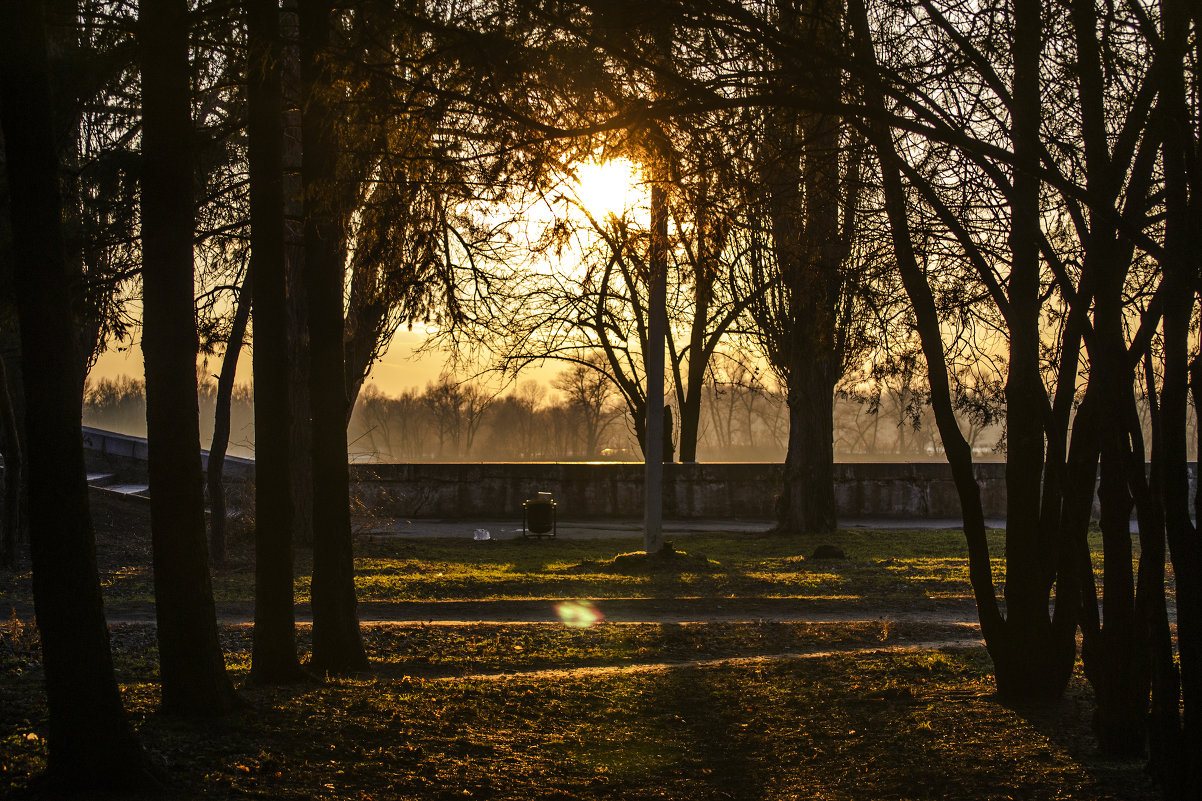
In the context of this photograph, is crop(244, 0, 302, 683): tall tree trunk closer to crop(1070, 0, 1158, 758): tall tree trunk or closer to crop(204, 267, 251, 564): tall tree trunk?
crop(1070, 0, 1158, 758): tall tree trunk

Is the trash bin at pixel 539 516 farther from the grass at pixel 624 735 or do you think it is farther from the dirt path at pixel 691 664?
the grass at pixel 624 735

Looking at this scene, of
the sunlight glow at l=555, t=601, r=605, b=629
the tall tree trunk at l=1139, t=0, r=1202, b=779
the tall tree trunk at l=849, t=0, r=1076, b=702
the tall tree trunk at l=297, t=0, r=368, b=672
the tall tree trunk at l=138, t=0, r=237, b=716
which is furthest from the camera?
the sunlight glow at l=555, t=601, r=605, b=629

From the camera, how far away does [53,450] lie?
404 cm

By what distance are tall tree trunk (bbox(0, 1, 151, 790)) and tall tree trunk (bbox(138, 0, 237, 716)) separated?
3.66 ft

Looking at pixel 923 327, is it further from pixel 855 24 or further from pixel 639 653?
pixel 639 653

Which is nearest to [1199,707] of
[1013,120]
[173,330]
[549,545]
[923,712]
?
[923,712]

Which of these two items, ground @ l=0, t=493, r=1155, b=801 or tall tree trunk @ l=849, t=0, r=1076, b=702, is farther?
tall tree trunk @ l=849, t=0, r=1076, b=702

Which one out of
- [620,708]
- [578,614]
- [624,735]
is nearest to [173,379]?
[624,735]

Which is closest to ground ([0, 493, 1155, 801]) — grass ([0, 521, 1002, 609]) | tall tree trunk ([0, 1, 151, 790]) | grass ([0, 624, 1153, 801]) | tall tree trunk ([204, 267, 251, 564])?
grass ([0, 624, 1153, 801])

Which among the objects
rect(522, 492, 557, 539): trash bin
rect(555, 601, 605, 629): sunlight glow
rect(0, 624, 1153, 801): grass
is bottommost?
rect(555, 601, 605, 629): sunlight glow

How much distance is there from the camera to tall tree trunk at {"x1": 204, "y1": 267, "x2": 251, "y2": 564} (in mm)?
13320

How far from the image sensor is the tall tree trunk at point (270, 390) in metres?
6.61

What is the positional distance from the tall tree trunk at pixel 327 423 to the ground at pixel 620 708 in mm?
435

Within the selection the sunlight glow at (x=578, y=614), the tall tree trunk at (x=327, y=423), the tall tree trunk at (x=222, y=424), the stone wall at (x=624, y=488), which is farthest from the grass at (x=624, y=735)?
the stone wall at (x=624, y=488)
